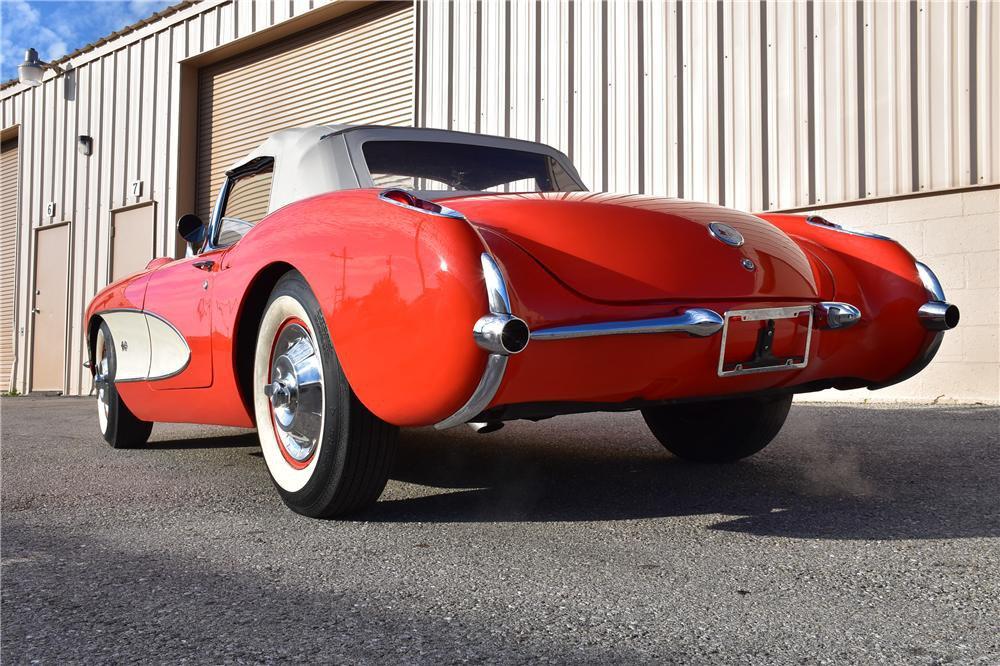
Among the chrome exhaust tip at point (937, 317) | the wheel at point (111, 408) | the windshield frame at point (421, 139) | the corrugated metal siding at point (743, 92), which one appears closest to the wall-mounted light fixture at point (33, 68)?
the corrugated metal siding at point (743, 92)

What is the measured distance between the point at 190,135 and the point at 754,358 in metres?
12.9

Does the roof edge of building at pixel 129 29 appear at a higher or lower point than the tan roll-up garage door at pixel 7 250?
higher

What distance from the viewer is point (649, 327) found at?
225cm

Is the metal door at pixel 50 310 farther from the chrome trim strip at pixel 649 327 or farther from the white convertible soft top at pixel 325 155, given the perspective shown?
the chrome trim strip at pixel 649 327

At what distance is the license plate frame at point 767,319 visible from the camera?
2379mm

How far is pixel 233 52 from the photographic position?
13.1 meters

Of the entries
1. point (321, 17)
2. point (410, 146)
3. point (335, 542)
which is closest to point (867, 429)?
point (410, 146)

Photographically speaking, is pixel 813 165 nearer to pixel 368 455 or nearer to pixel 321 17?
pixel 368 455

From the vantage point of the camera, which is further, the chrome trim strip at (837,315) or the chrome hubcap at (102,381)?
the chrome hubcap at (102,381)

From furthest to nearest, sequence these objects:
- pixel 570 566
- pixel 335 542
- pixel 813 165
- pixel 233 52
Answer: pixel 233 52 → pixel 813 165 → pixel 335 542 → pixel 570 566

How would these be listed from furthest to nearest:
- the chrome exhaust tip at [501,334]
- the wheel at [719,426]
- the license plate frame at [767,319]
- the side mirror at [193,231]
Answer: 1. the side mirror at [193,231]
2. the wheel at [719,426]
3. the license plate frame at [767,319]
4. the chrome exhaust tip at [501,334]

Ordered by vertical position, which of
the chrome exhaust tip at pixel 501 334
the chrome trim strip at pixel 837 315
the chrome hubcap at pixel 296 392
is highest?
the chrome trim strip at pixel 837 315

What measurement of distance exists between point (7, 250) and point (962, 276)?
1756 centimetres

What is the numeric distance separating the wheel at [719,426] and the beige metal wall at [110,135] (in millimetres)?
9520
